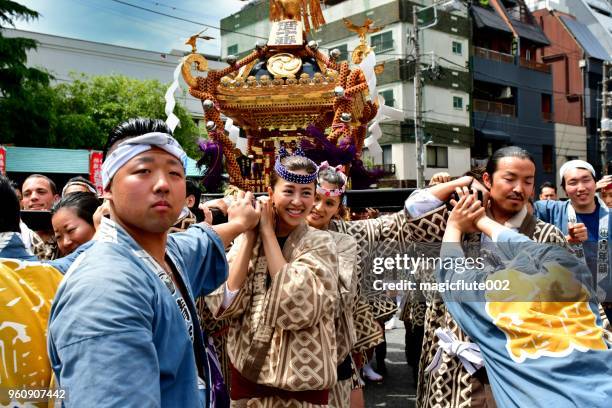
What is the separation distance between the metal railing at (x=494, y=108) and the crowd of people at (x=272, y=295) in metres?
23.5

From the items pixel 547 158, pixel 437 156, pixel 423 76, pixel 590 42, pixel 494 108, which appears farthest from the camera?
pixel 590 42

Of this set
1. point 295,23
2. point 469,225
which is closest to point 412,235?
point 469,225

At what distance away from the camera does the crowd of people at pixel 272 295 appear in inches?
47.0

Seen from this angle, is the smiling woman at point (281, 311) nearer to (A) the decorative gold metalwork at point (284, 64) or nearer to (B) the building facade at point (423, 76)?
(A) the decorative gold metalwork at point (284, 64)

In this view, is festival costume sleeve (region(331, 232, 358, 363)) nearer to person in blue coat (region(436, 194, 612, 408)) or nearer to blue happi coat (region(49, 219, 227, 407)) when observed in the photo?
person in blue coat (region(436, 194, 612, 408))

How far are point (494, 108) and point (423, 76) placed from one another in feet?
15.6

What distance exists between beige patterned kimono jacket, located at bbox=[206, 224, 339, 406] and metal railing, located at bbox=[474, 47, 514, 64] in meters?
25.4

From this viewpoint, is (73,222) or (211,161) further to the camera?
(211,161)

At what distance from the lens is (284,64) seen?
17.7 feet

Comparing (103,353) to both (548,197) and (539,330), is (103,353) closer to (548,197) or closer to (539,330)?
(539,330)

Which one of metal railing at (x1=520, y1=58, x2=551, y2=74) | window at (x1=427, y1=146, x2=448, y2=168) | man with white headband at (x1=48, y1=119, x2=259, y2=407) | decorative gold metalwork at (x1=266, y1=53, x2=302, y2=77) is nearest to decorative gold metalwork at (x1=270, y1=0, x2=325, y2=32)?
decorative gold metalwork at (x1=266, y1=53, x2=302, y2=77)

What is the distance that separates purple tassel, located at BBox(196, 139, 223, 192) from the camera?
5.29 meters

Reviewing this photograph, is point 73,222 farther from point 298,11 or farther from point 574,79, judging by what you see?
point 574,79

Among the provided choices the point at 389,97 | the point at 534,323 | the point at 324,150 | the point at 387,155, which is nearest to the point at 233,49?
the point at 389,97
